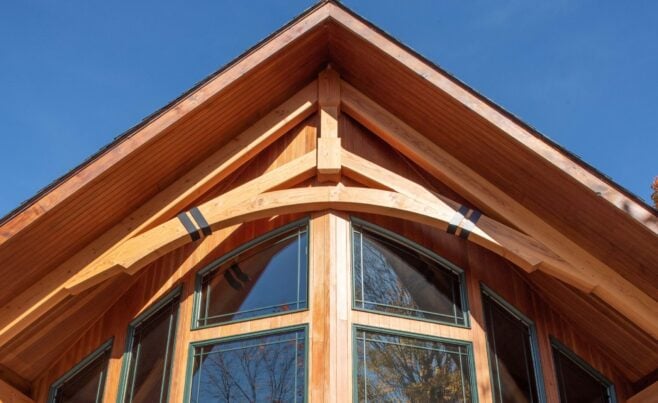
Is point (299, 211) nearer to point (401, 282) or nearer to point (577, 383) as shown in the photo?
point (401, 282)

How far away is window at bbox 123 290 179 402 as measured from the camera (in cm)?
786

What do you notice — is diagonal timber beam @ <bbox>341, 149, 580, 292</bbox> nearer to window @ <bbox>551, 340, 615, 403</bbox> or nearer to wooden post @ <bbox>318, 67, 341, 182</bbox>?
wooden post @ <bbox>318, 67, 341, 182</bbox>

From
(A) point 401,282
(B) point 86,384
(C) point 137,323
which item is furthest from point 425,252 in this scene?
(B) point 86,384

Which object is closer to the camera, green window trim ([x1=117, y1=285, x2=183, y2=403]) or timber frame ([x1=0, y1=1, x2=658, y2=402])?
timber frame ([x1=0, y1=1, x2=658, y2=402])

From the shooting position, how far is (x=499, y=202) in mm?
8203

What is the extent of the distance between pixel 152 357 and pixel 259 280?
1.25 meters

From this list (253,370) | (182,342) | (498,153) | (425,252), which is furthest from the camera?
(425,252)

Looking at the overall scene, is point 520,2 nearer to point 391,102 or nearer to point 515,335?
point 391,102

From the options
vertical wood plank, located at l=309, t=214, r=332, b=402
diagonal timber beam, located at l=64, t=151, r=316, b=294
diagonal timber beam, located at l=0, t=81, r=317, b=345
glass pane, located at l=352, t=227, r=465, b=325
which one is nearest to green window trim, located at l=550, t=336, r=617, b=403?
glass pane, located at l=352, t=227, r=465, b=325

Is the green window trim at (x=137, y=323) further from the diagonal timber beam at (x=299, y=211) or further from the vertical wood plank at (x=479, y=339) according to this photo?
the vertical wood plank at (x=479, y=339)

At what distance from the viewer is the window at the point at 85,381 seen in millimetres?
8289

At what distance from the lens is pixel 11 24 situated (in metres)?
13.1

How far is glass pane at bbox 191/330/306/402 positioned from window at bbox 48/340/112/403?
1.20 meters

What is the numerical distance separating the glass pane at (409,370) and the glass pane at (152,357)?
184 cm
